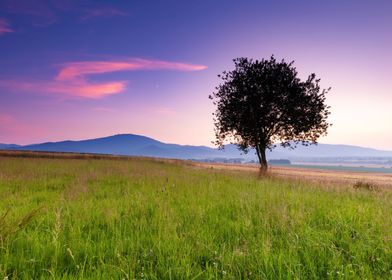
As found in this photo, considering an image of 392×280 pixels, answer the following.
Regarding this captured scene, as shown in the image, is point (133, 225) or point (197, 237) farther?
point (133, 225)

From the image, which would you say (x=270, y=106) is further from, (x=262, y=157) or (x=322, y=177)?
(x=322, y=177)

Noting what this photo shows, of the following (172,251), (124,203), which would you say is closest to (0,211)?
(124,203)

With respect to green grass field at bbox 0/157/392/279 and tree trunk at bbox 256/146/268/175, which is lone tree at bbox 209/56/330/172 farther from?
green grass field at bbox 0/157/392/279

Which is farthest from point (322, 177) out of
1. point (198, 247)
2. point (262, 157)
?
point (198, 247)

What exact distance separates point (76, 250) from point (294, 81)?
3169 cm

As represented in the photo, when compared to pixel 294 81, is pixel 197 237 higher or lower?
lower

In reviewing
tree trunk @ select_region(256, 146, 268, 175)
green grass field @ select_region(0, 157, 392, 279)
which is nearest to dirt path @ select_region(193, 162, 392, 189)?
tree trunk @ select_region(256, 146, 268, 175)

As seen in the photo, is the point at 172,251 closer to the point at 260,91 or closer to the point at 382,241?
the point at 382,241

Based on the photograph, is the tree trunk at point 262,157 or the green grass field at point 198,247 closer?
the green grass field at point 198,247

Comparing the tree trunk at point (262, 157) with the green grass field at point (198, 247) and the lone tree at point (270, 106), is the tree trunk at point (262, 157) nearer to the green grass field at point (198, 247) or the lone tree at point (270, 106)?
the lone tree at point (270, 106)

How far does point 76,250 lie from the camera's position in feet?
12.8

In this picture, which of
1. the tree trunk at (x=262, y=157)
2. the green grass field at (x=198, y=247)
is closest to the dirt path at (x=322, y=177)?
the tree trunk at (x=262, y=157)

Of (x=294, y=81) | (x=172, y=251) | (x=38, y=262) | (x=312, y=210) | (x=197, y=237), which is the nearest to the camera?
(x=38, y=262)

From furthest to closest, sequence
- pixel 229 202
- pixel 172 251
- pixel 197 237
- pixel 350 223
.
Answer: pixel 229 202
pixel 350 223
pixel 197 237
pixel 172 251
